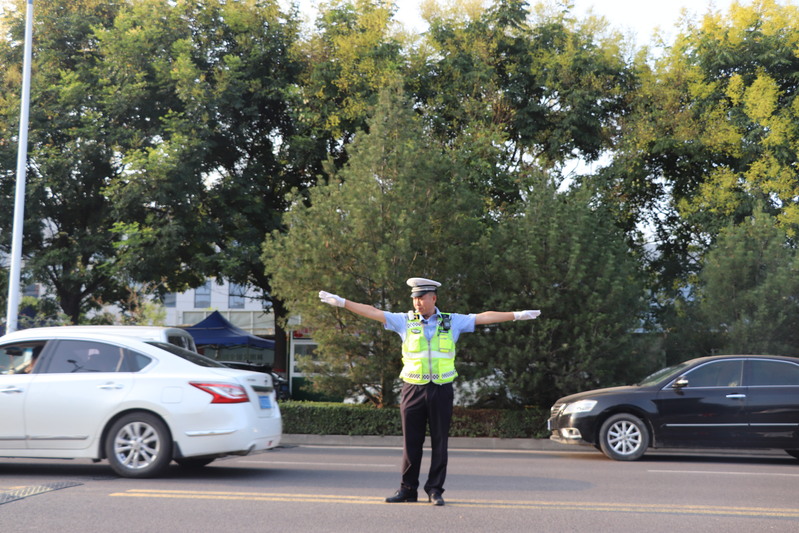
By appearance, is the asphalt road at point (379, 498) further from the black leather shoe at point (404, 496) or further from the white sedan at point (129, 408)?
the white sedan at point (129, 408)

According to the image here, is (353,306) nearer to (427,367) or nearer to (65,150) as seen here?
(427,367)

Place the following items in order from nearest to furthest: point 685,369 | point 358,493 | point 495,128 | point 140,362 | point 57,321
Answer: point 358,493, point 140,362, point 685,369, point 495,128, point 57,321

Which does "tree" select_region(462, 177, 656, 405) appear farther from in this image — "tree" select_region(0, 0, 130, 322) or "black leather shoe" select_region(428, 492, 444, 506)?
"black leather shoe" select_region(428, 492, 444, 506)

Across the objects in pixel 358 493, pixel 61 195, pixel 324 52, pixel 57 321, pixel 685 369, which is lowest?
pixel 358 493

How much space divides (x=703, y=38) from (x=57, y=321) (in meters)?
19.2

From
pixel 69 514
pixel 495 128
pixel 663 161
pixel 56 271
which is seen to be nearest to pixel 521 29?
pixel 495 128

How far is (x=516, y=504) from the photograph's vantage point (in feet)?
25.7

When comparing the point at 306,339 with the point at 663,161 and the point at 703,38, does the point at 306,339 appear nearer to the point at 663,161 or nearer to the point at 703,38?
the point at 663,161

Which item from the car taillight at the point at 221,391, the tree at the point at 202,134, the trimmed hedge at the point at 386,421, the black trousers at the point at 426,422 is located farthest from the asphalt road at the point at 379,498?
the tree at the point at 202,134

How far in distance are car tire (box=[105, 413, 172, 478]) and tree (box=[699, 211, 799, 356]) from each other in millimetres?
12789

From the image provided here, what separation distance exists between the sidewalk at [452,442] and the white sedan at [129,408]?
7307 millimetres

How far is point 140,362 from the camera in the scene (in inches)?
373

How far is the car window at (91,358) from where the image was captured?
374 inches

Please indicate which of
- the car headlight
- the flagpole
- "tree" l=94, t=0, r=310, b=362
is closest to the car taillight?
the car headlight
